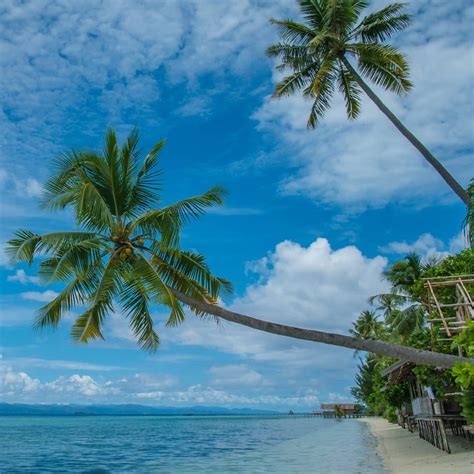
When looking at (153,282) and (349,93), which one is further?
(349,93)

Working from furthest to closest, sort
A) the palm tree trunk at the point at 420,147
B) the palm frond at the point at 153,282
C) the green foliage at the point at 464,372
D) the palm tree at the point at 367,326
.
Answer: the palm tree at the point at 367,326, the palm tree trunk at the point at 420,147, the palm frond at the point at 153,282, the green foliage at the point at 464,372

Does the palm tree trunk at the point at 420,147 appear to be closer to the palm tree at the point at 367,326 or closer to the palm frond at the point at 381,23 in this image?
the palm frond at the point at 381,23

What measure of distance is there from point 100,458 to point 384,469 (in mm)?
17664

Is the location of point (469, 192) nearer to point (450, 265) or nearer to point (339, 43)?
point (339, 43)

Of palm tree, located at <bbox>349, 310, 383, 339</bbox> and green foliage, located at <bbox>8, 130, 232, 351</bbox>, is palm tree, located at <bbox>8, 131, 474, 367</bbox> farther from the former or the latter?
palm tree, located at <bbox>349, 310, 383, 339</bbox>

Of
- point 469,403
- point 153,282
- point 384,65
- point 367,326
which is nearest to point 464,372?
point 469,403

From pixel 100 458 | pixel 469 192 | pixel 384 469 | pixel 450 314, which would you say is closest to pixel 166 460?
pixel 100 458

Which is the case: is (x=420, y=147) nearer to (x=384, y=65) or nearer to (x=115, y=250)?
(x=384, y=65)

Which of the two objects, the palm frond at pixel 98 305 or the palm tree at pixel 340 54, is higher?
the palm tree at pixel 340 54

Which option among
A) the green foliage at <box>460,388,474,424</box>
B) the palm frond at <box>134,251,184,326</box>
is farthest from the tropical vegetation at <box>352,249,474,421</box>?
the palm frond at <box>134,251,184,326</box>

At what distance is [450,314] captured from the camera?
54.7ft

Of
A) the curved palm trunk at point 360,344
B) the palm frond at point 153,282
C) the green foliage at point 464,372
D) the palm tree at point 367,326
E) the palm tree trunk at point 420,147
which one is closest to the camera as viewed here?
the green foliage at point 464,372

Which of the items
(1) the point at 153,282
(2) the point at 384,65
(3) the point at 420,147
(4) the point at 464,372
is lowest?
(4) the point at 464,372

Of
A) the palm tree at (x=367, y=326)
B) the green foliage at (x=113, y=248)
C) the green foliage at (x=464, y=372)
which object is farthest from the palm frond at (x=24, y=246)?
the palm tree at (x=367, y=326)
